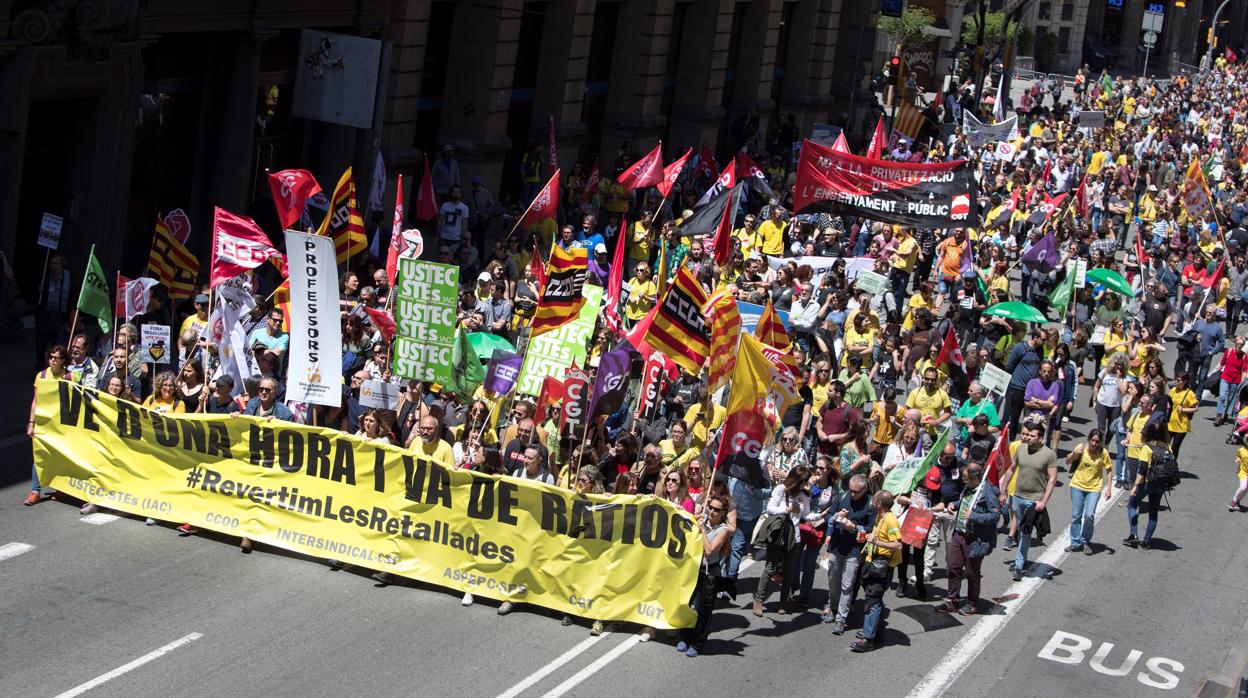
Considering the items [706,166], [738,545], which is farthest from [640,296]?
[706,166]

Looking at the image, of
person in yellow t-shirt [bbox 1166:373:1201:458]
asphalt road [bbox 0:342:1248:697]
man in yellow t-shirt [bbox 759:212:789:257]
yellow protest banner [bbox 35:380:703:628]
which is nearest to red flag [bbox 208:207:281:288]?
yellow protest banner [bbox 35:380:703:628]

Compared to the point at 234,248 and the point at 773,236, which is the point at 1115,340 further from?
the point at 234,248

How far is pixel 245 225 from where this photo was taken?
715 inches

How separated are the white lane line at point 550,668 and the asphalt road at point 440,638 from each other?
0.06 ft

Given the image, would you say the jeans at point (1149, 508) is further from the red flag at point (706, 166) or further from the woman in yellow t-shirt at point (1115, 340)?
the red flag at point (706, 166)

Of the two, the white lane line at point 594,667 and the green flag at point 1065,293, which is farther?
the green flag at point 1065,293

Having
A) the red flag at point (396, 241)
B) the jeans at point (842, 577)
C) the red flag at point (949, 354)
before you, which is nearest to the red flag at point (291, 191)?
the red flag at point (396, 241)

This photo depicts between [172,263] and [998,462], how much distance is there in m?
8.97

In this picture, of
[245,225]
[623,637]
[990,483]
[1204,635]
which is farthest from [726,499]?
[245,225]

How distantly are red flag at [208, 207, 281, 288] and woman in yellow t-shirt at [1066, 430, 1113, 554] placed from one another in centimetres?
851

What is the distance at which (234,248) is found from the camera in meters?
18.1

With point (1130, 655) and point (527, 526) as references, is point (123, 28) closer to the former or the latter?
point (527, 526)

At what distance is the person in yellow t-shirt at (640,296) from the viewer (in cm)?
2266

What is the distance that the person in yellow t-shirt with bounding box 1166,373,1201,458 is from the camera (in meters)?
21.5
